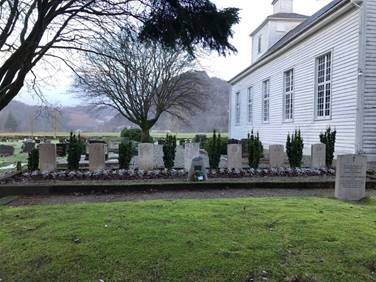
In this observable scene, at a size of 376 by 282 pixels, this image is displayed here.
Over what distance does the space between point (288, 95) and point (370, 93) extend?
27.9 feet

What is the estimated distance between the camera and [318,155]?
40.5 ft

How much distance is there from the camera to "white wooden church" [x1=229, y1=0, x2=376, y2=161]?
551 inches

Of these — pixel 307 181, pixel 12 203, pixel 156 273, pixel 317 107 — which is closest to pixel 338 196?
pixel 307 181

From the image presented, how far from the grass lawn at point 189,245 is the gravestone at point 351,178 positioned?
1.77 meters

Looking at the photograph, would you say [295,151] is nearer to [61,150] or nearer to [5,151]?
[61,150]

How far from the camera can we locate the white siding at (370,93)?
550 inches

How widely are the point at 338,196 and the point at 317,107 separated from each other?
35.7 ft

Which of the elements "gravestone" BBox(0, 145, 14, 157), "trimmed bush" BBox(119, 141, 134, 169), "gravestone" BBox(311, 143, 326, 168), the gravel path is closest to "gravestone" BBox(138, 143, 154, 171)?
"trimmed bush" BBox(119, 141, 134, 169)

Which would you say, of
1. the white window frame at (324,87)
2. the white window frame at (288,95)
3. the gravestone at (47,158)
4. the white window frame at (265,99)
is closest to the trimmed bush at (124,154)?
the gravestone at (47,158)

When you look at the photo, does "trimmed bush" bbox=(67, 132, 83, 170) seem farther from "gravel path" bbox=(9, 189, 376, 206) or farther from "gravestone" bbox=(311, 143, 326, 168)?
"gravestone" bbox=(311, 143, 326, 168)

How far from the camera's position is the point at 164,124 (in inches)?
2235

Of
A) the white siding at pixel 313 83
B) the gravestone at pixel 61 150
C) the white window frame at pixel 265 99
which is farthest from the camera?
the white window frame at pixel 265 99

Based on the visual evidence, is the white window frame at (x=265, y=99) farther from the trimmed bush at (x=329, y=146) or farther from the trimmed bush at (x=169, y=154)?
the trimmed bush at (x=169, y=154)

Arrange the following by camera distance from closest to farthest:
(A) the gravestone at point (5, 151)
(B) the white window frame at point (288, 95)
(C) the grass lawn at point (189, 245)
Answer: (C) the grass lawn at point (189, 245), (B) the white window frame at point (288, 95), (A) the gravestone at point (5, 151)
